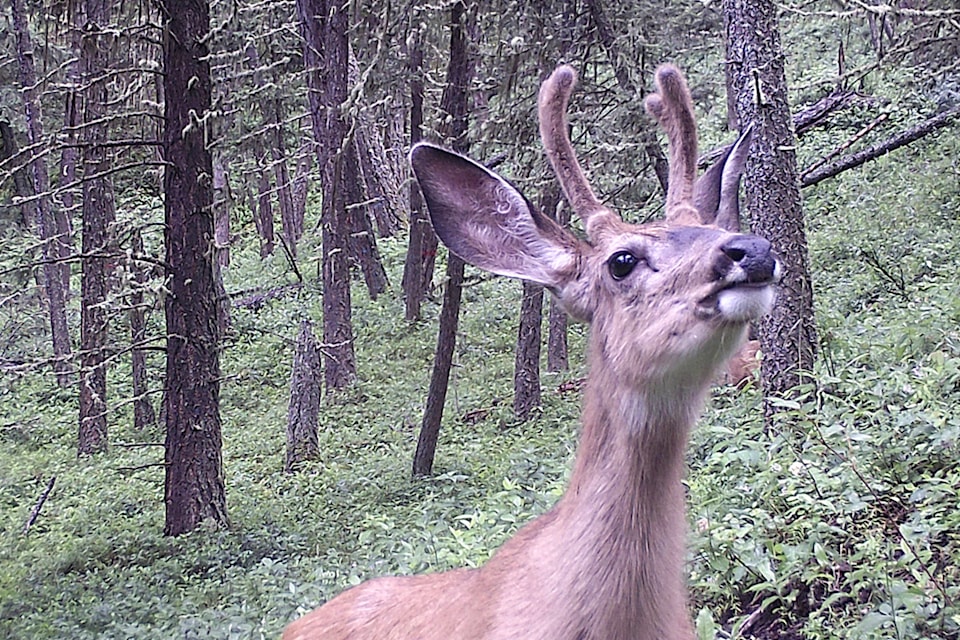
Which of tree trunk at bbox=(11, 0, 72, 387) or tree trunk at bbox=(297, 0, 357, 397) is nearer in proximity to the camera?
tree trunk at bbox=(297, 0, 357, 397)

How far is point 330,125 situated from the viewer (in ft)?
53.0

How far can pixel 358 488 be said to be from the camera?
13.1 meters

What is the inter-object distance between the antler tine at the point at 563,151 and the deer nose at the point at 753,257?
0.77m

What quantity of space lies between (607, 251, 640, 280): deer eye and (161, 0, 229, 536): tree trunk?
7.96 meters

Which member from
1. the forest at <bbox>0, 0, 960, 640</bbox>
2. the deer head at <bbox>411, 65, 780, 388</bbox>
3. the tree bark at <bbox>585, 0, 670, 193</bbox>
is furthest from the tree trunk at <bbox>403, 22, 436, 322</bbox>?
the deer head at <bbox>411, 65, 780, 388</bbox>

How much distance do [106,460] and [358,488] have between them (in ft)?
21.8

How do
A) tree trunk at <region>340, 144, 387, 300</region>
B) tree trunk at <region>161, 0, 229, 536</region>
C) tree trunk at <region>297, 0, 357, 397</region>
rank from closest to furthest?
1. tree trunk at <region>161, 0, 229, 536</region>
2. tree trunk at <region>297, 0, 357, 397</region>
3. tree trunk at <region>340, 144, 387, 300</region>

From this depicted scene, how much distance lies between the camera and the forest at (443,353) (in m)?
5.23

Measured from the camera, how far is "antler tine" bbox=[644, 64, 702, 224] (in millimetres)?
4086

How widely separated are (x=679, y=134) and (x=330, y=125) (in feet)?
41.4

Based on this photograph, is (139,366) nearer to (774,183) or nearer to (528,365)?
(528,365)

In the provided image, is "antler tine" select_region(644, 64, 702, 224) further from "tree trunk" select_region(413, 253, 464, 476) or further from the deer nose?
"tree trunk" select_region(413, 253, 464, 476)

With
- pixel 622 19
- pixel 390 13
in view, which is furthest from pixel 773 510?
pixel 390 13

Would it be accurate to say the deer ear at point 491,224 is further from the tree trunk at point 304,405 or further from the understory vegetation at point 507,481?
the tree trunk at point 304,405
